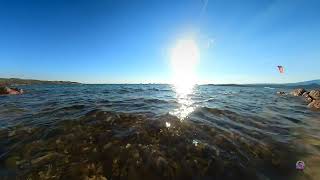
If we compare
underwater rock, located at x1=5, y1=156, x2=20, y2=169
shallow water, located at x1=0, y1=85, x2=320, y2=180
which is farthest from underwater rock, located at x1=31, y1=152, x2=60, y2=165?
underwater rock, located at x1=5, y1=156, x2=20, y2=169

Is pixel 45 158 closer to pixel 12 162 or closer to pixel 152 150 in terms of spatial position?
pixel 12 162

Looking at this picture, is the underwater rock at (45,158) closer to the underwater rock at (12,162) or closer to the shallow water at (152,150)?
the shallow water at (152,150)

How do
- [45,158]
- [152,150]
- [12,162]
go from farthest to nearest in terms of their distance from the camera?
[152,150] < [45,158] < [12,162]

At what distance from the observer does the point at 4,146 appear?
6.12 metres

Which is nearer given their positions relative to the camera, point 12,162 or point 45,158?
point 12,162

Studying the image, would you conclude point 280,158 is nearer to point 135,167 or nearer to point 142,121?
point 135,167

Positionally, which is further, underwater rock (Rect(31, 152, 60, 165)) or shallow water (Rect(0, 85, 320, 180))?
underwater rock (Rect(31, 152, 60, 165))

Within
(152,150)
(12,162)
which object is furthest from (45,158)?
(152,150)

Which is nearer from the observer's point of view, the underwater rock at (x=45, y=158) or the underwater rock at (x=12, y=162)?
the underwater rock at (x=12, y=162)

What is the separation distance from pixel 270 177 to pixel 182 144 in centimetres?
254

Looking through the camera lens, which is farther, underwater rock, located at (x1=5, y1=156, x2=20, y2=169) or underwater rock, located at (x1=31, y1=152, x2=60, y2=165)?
underwater rock, located at (x1=31, y1=152, x2=60, y2=165)

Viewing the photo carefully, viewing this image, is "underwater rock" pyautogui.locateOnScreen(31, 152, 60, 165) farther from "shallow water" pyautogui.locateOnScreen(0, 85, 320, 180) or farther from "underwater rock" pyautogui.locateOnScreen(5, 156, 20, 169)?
"underwater rock" pyautogui.locateOnScreen(5, 156, 20, 169)

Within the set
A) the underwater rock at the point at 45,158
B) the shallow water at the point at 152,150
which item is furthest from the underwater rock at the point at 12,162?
the underwater rock at the point at 45,158

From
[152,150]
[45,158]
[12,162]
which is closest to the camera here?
[12,162]
